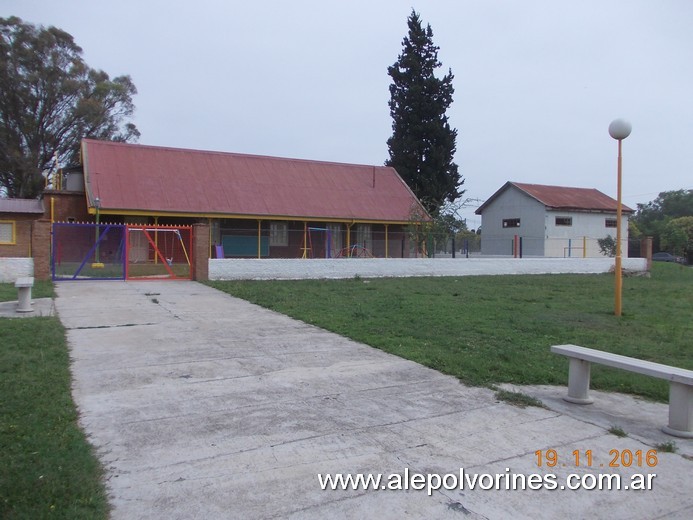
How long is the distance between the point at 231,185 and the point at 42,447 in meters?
25.4

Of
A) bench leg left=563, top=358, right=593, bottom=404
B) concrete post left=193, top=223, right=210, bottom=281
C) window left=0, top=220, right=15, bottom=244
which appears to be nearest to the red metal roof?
window left=0, top=220, right=15, bottom=244

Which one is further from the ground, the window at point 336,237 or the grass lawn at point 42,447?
the window at point 336,237

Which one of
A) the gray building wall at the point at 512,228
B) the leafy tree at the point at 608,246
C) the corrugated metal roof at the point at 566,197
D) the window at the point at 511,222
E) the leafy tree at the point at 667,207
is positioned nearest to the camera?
the gray building wall at the point at 512,228

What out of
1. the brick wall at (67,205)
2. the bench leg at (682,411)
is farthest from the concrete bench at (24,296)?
the brick wall at (67,205)

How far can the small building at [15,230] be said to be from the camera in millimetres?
23766

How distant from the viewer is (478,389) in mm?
6480

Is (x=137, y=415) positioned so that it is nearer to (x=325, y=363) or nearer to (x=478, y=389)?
(x=325, y=363)

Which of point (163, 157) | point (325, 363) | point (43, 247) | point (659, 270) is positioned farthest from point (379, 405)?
point (659, 270)

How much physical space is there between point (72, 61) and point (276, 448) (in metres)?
47.3

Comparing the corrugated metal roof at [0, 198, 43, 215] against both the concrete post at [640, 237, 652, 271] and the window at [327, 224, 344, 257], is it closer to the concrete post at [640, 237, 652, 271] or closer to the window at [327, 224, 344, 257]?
the window at [327, 224, 344, 257]

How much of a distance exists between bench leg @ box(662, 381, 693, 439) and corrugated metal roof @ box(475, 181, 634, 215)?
34471 millimetres

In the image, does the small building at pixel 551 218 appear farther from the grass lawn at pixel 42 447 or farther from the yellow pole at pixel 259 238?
the grass lawn at pixel 42 447

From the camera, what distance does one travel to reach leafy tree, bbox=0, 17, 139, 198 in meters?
40.6

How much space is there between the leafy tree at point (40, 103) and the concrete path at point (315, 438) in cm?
3898
